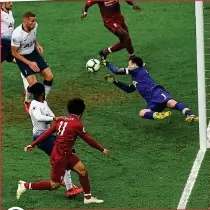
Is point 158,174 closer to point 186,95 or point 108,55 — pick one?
point 186,95

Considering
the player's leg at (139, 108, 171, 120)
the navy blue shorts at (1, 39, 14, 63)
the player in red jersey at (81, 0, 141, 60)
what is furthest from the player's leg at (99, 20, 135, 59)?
the player's leg at (139, 108, 171, 120)

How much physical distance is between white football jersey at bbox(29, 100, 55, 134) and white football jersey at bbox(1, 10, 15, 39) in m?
4.02

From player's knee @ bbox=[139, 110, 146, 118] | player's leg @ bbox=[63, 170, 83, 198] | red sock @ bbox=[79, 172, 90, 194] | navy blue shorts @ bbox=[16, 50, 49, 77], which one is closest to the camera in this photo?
red sock @ bbox=[79, 172, 90, 194]

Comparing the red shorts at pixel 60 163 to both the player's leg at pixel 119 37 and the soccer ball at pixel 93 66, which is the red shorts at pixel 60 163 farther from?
the player's leg at pixel 119 37

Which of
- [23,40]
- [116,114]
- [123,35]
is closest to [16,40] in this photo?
[23,40]

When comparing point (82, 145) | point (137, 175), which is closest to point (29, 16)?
point (82, 145)

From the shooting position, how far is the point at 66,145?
11961mm

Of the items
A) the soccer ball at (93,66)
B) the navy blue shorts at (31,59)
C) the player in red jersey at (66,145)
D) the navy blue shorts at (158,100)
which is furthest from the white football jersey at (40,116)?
the soccer ball at (93,66)

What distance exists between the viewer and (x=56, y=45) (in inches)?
744

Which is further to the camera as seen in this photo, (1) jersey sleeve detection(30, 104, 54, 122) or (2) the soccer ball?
(2) the soccer ball

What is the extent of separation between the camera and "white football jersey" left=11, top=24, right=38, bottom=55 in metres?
14.9

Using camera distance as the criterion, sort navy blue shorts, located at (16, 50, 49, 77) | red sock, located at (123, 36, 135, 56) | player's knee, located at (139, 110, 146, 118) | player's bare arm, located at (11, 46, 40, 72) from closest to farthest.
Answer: player's knee, located at (139, 110, 146, 118) → player's bare arm, located at (11, 46, 40, 72) → navy blue shorts, located at (16, 50, 49, 77) → red sock, located at (123, 36, 135, 56)

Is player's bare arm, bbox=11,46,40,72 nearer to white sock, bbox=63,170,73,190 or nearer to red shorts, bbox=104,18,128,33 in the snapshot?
red shorts, bbox=104,18,128,33

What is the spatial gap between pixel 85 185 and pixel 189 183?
4.98 ft
